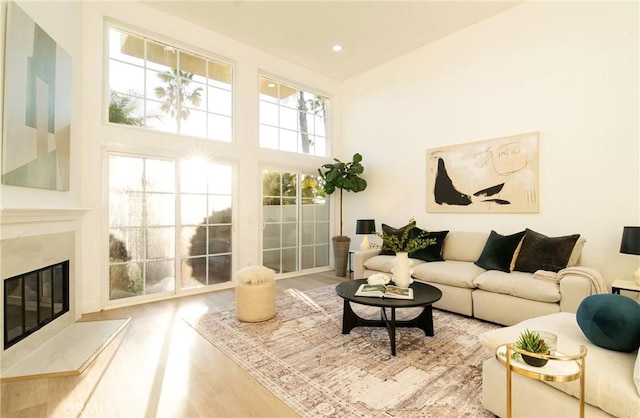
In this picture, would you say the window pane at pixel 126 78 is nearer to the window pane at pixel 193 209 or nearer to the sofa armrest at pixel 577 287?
the window pane at pixel 193 209

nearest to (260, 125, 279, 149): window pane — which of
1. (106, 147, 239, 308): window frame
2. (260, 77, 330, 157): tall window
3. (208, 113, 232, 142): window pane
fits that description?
(260, 77, 330, 157): tall window

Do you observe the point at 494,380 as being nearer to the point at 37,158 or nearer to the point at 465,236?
the point at 465,236

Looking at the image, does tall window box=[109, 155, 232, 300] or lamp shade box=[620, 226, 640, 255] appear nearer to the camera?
lamp shade box=[620, 226, 640, 255]

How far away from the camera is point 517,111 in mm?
3832

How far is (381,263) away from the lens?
4.15 metres

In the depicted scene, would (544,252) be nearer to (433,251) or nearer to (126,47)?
(433,251)

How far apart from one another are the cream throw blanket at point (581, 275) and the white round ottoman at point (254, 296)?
8.77ft

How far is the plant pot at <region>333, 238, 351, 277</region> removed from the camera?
5.41 m

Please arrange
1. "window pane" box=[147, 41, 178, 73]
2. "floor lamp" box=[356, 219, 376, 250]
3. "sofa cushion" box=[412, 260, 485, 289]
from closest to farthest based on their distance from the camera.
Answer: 1. "sofa cushion" box=[412, 260, 485, 289]
2. "window pane" box=[147, 41, 178, 73]
3. "floor lamp" box=[356, 219, 376, 250]

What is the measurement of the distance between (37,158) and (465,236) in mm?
4669

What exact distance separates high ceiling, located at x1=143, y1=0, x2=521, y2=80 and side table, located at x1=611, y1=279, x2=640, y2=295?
136 inches

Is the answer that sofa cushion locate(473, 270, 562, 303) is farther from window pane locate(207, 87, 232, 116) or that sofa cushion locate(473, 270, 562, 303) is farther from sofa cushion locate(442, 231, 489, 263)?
window pane locate(207, 87, 232, 116)

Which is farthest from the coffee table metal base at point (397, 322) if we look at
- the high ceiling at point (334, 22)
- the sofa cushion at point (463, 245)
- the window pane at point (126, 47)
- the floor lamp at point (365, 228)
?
the window pane at point (126, 47)

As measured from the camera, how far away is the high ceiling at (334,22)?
3.86 m
